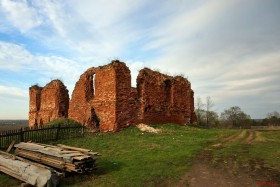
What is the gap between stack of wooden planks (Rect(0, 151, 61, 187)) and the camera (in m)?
7.56

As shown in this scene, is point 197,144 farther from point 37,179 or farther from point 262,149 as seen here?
point 37,179

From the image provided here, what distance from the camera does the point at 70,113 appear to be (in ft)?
70.6

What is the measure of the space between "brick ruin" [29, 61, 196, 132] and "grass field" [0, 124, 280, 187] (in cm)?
245

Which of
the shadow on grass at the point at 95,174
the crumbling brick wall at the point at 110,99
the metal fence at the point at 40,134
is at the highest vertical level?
the crumbling brick wall at the point at 110,99

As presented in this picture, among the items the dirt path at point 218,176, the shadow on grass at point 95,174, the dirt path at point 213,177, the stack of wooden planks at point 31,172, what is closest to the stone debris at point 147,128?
the shadow on grass at point 95,174

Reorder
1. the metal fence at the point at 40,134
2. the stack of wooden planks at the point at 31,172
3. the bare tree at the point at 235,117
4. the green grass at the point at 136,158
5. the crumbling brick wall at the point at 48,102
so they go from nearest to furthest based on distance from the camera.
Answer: the stack of wooden planks at the point at 31,172, the green grass at the point at 136,158, the metal fence at the point at 40,134, the crumbling brick wall at the point at 48,102, the bare tree at the point at 235,117

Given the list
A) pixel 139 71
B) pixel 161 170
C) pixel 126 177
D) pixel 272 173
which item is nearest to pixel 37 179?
pixel 126 177

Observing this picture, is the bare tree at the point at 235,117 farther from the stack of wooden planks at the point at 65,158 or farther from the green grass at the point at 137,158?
the stack of wooden planks at the point at 65,158

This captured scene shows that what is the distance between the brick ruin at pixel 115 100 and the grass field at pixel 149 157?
2.45m

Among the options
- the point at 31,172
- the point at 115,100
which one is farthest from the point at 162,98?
the point at 31,172

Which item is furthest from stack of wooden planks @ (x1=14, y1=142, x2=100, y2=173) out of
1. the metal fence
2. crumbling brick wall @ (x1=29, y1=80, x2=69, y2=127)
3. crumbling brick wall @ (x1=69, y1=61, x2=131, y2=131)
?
crumbling brick wall @ (x1=29, y1=80, x2=69, y2=127)

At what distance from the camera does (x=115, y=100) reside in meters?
17.5

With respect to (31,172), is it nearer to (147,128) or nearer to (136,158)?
(136,158)

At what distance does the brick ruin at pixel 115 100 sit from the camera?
703 inches
